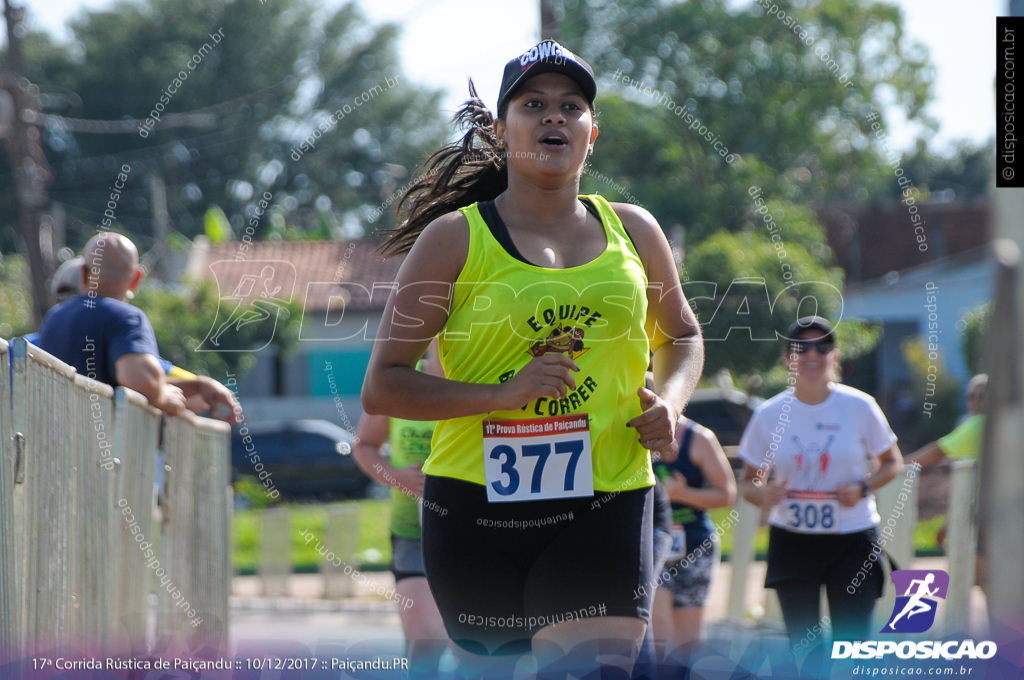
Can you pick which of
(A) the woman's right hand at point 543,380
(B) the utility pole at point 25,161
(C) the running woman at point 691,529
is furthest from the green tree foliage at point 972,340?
(A) the woman's right hand at point 543,380

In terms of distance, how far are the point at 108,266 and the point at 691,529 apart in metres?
2.83

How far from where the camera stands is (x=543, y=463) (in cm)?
287

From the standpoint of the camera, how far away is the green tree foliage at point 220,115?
104 feet

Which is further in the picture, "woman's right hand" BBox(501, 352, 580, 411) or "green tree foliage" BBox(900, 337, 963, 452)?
"green tree foliage" BBox(900, 337, 963, 452)

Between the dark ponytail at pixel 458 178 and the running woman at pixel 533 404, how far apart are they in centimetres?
49

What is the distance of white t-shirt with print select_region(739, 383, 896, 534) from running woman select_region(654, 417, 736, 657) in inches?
9.8

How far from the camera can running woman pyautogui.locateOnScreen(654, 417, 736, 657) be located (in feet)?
18.0

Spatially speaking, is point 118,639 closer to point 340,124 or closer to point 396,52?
point 396,52

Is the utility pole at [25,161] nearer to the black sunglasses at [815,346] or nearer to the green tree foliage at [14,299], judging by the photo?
the green tree foliage at [14,299]

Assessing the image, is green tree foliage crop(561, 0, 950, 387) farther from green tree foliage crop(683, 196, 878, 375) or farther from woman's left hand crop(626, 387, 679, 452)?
woman's left hand crop(626, 387, 679, 452)

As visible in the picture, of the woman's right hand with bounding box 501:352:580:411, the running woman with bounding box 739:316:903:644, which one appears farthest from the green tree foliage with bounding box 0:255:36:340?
the woman's right hand with bounding box 501:352:580:411

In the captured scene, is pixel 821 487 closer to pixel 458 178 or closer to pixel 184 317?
pixel 458 178

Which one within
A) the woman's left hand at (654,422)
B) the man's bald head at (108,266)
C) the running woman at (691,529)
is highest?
the man's bald head at (108,266)

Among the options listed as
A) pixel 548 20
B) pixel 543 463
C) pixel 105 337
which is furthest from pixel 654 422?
pixel 548 20
